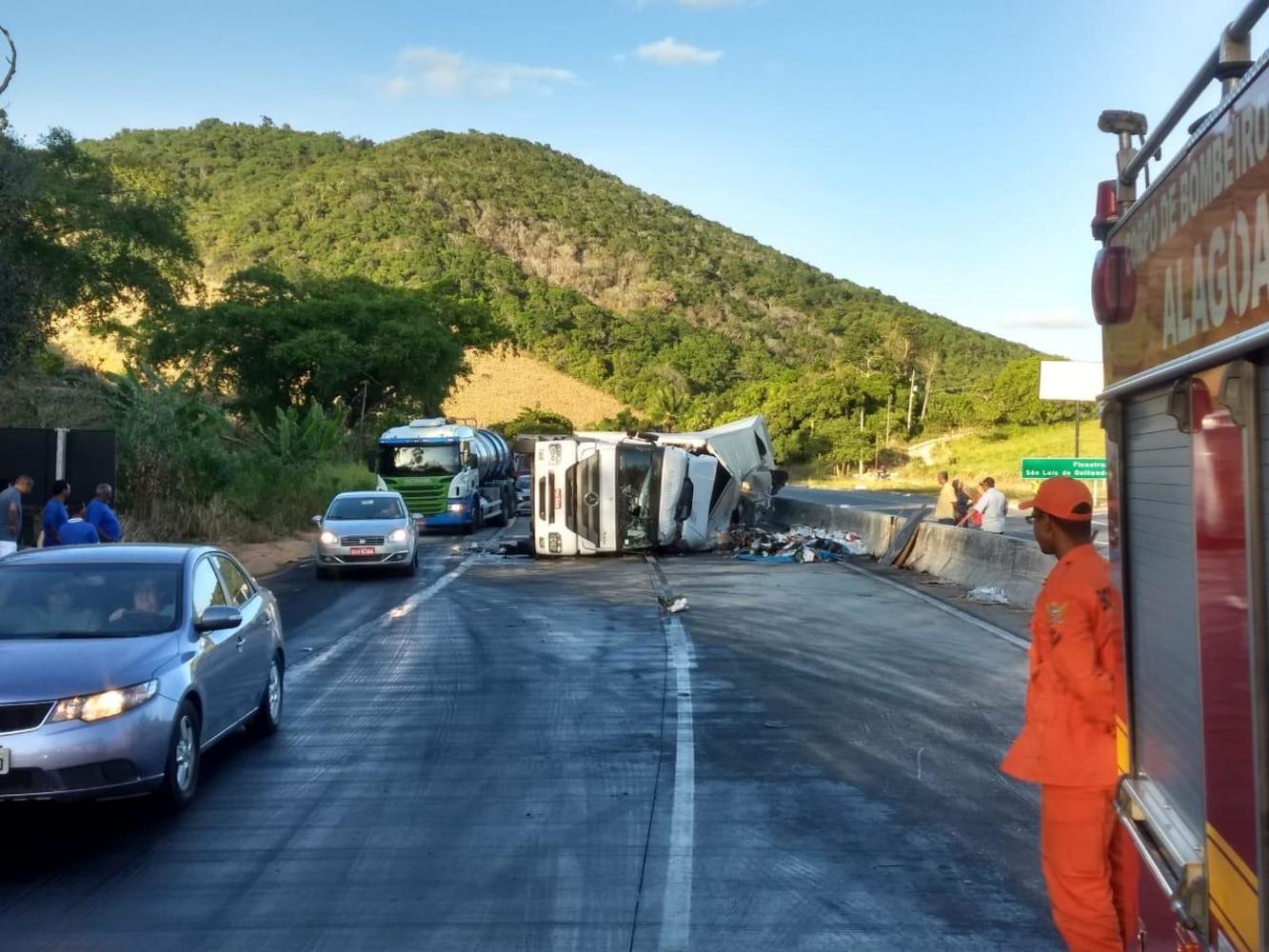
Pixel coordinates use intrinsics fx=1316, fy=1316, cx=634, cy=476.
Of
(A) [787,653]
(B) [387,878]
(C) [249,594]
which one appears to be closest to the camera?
(B) [387,878]

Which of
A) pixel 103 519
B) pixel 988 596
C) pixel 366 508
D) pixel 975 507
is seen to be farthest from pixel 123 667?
pixel 975 507

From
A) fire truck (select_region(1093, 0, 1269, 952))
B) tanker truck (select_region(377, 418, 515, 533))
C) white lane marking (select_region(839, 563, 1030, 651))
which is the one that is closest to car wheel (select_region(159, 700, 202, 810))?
fire truck (select_region(1093, 0, 1269, 952))

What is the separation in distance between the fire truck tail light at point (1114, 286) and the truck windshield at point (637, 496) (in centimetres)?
2346

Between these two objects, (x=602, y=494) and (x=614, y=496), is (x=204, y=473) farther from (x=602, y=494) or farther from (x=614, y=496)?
(x=614, y=496)

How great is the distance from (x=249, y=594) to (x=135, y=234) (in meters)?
32.3

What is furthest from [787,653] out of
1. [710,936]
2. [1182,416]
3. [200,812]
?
[1182,416]

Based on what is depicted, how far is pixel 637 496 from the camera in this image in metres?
28.1

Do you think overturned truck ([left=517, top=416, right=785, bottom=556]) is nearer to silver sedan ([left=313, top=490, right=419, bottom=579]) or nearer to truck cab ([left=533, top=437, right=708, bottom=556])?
truck cab ([left=533, top=437, right=708, bottom=556])

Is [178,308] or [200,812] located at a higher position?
[178,308]

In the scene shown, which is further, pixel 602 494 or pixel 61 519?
pixel 602 494

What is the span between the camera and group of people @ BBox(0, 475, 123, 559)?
14.4 meters

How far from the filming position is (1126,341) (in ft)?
12.4

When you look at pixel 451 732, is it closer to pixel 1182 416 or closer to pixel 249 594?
pixel 249 594

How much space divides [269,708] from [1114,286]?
7.30 meters
